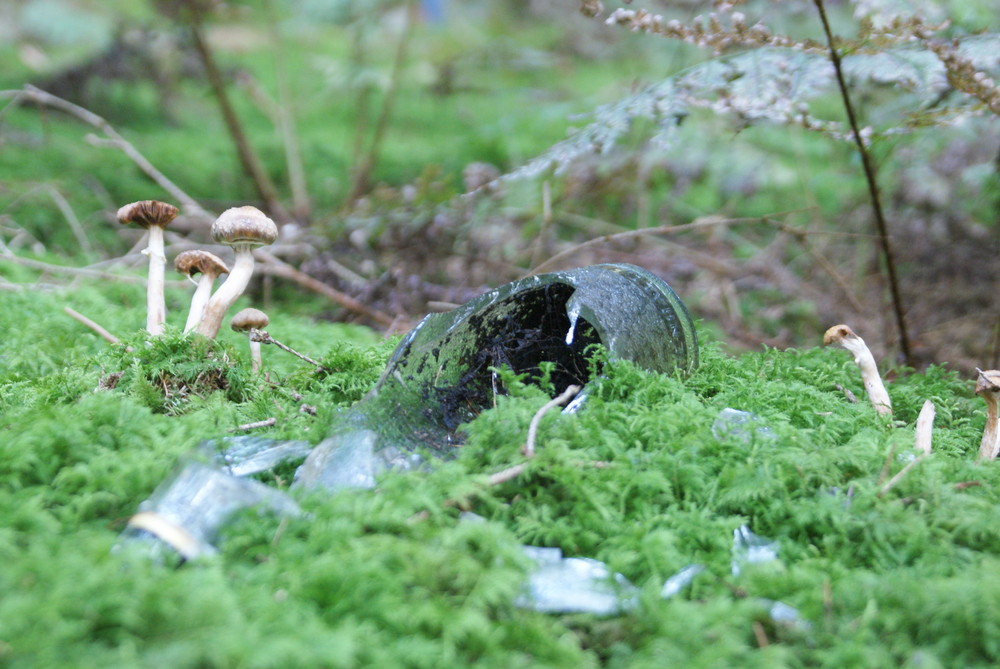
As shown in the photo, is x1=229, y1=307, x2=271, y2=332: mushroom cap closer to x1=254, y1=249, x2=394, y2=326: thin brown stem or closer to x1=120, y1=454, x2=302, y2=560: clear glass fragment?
x1=120, y1=454, x2=302, y2=560: clear glass fragment

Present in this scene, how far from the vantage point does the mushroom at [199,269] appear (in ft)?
8.10

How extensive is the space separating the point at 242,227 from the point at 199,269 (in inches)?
15.3

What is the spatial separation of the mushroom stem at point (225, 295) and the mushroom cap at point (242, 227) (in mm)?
134

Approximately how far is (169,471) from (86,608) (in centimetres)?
56

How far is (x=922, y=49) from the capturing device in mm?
3055

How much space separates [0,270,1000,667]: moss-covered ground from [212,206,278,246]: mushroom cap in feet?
1.28

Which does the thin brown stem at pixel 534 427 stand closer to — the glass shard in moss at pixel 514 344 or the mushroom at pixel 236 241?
the glass shard in moss at pixel 514 344

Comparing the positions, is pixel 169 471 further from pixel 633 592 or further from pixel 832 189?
pixel 832 189

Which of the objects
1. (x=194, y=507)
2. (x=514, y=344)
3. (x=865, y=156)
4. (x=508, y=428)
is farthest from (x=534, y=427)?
(x=865, y=156)

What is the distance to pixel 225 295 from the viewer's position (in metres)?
2.46

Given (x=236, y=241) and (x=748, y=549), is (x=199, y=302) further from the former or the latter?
(x=748, y=549)

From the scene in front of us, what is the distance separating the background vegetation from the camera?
113cm

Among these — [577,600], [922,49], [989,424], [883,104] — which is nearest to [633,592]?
[577,600]

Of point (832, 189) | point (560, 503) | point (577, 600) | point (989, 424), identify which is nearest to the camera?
point (577, 600)
